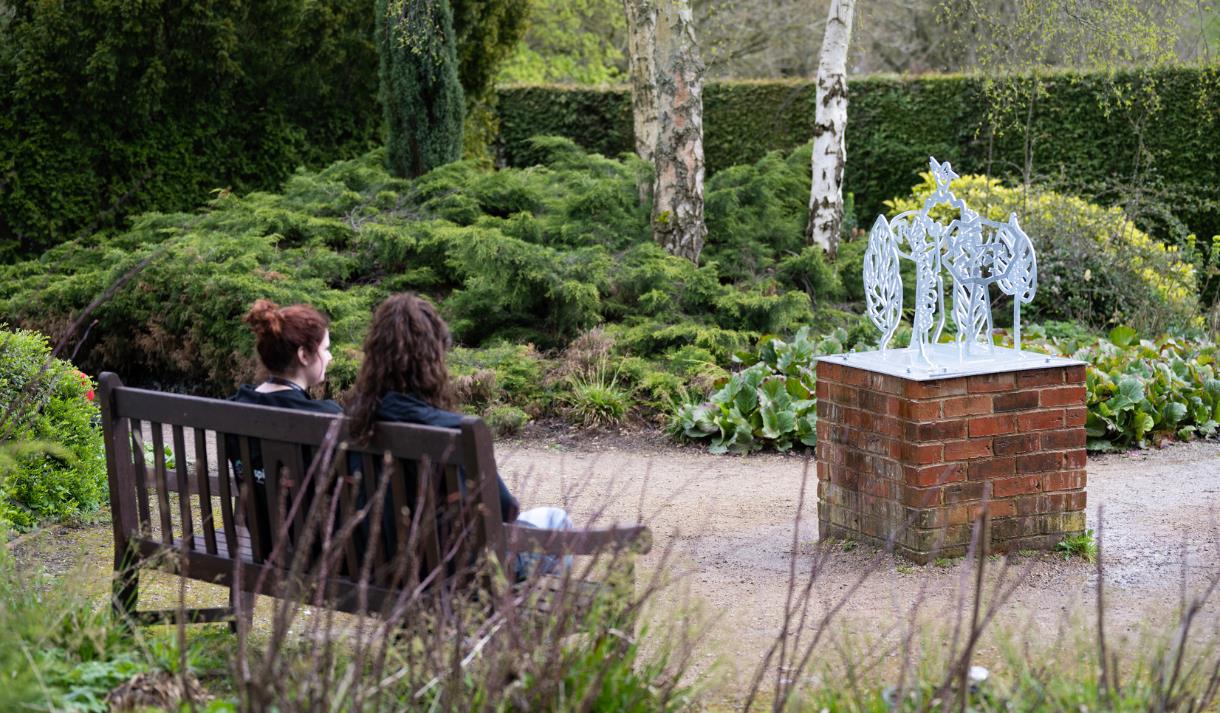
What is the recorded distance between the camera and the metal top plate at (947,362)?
479cm

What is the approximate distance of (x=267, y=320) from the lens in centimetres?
395

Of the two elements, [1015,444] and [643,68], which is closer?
[1015,444]

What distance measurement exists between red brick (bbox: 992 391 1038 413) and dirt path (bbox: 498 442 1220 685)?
17.8 inches

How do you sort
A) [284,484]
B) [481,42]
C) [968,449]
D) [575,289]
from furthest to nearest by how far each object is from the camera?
1. [481,42]
2. [575,289]
3. [968,449]
4. [284,484]

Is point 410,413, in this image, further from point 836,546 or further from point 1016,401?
point 1016,401

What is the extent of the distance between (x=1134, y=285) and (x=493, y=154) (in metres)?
9.13

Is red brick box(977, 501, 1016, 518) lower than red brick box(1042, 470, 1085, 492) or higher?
lower

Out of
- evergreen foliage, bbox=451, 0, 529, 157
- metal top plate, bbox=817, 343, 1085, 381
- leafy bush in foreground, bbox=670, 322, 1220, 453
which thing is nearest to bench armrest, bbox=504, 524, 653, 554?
metal top plate, bbox=817, 343, 1085, 381

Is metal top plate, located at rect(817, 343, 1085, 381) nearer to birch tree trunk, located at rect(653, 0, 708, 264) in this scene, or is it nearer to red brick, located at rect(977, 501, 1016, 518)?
red brick, located at rect(977, 501, 1016, 518)

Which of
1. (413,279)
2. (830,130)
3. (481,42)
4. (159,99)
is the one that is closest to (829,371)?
(413,279)

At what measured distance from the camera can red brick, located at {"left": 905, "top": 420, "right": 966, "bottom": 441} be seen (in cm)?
473

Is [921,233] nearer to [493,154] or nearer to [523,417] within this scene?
[523,417]

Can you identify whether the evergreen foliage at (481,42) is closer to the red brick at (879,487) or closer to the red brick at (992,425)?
the red brick at (879,487)

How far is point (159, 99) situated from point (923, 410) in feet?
33.9
